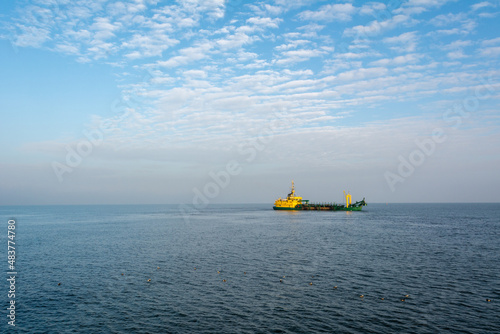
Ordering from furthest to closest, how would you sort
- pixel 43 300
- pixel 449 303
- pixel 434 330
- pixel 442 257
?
pixel 442 257
pixel 43 300
pixel 449 303
pixel 434 330

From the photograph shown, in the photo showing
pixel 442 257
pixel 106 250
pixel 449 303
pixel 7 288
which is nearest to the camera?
pixel 449 303

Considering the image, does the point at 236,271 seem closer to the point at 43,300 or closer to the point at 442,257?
the point at 43,300

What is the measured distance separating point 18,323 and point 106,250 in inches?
1344

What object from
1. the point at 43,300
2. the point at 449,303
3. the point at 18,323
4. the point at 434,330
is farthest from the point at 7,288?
the point at 449,303

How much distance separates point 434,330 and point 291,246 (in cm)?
3715

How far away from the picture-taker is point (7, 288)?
33.7 m

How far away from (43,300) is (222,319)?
61.3ft

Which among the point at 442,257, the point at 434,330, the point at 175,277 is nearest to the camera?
the point at 434,330

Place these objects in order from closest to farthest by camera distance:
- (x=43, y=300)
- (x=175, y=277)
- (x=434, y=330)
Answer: (x=434, y=330) → (x=43, y=300) → (x=175, y=277)

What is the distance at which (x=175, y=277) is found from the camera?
125 ft

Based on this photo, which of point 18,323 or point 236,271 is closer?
point 18,323

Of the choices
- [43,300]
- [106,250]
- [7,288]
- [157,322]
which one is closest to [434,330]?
[157,322]

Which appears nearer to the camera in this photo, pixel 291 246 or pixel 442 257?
pixel 442 257

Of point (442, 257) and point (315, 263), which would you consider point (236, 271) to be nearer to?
point (315, 263)
